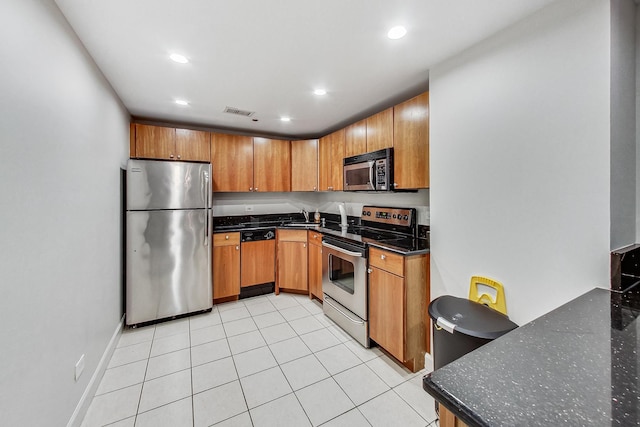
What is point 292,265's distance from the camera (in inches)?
143

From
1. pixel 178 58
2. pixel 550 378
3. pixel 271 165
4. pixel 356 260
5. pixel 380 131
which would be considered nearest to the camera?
pixel 550 378

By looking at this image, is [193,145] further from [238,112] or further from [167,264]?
[167,264]

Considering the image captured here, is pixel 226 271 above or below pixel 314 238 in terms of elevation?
below

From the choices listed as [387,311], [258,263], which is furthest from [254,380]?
[258,263]

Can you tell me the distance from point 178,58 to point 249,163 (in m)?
1.90

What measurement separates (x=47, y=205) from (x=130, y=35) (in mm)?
1142

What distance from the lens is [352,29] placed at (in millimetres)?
1593

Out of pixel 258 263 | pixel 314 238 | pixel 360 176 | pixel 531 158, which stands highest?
pixel 360 176

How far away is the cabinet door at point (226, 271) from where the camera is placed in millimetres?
3324

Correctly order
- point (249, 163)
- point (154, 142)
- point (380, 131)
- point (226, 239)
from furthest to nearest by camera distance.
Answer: point (249, 163), point (226, 239), point (154, 142), point (380, 131)

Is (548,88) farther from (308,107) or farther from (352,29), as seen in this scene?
(308,107)

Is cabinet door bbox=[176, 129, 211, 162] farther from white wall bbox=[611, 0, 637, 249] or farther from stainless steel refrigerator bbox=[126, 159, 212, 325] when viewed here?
white wall bbox=[611, 0, 637, 249]

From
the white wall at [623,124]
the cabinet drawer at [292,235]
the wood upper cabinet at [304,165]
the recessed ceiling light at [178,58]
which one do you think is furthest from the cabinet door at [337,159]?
the white wall at [623,124]

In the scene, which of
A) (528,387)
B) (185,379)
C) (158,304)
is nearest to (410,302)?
(528,387)
